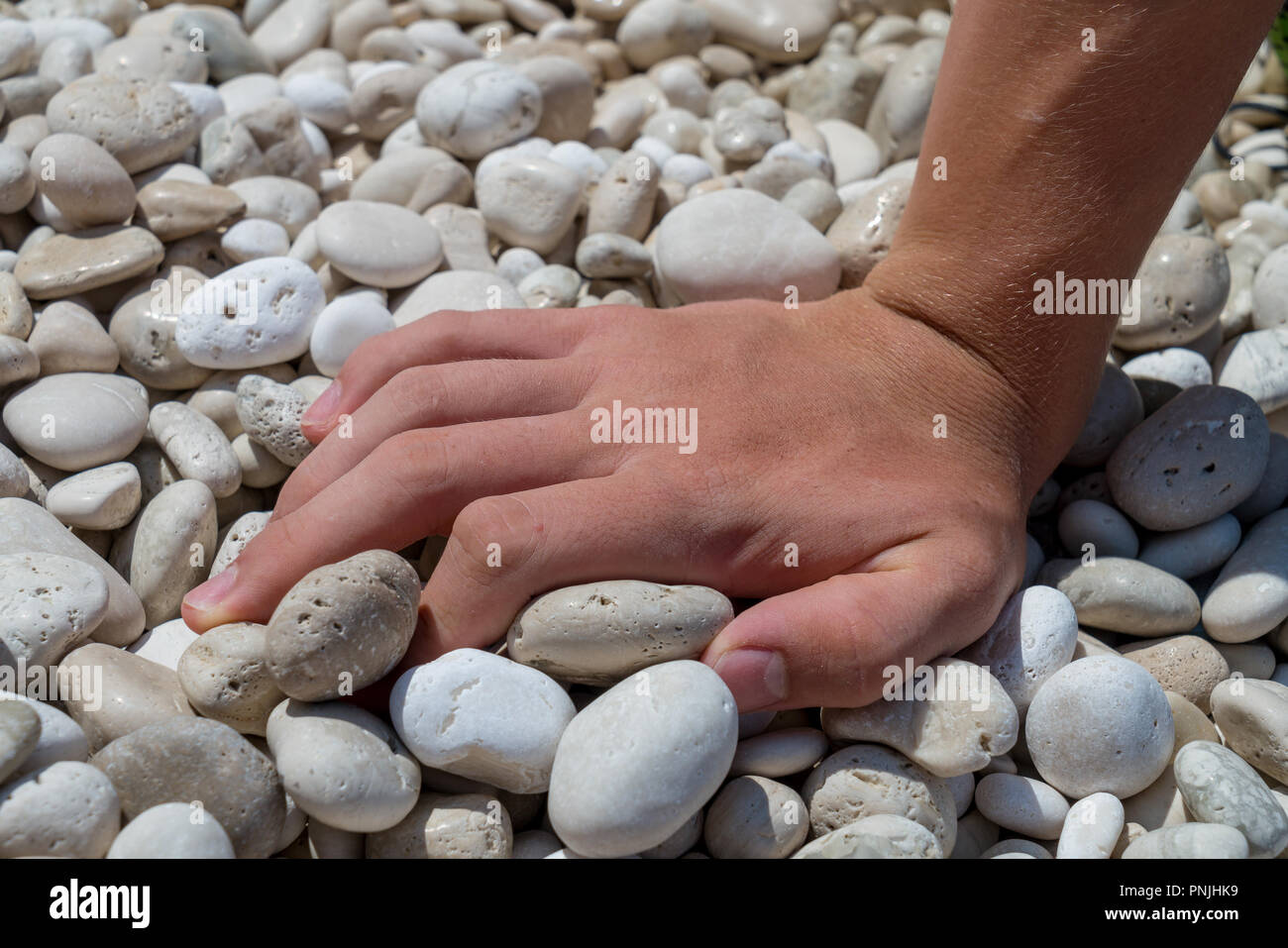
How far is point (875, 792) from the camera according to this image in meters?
1.42

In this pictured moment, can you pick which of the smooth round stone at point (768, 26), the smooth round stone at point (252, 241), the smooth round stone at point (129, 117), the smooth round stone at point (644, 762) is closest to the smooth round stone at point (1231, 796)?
the smooth round stone at point (644, 762)

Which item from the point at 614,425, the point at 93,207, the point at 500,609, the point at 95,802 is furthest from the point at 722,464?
the point at 93,207

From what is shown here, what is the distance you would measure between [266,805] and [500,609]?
382mm

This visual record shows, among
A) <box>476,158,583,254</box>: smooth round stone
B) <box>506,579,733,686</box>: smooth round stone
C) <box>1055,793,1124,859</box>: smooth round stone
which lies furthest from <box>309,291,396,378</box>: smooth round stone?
<box>1055,793,1124,859</box>: smooth round stone

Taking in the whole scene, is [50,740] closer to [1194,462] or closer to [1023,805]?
[1023,805]

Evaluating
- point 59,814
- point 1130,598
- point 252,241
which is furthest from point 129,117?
point 1130,598

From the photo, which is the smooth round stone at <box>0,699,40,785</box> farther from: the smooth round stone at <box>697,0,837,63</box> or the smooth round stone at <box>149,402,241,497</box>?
the smooth round stone at <box>697,0,837,63</box>

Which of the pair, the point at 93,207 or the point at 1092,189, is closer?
the point at 1092,189

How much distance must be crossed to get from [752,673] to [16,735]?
87 cm

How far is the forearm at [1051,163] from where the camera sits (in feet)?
5.18

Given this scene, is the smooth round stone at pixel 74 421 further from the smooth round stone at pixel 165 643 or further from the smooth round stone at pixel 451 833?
the smooth round stone at pixel 451 833

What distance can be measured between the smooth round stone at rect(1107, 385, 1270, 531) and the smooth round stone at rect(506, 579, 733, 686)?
88 centimetres
